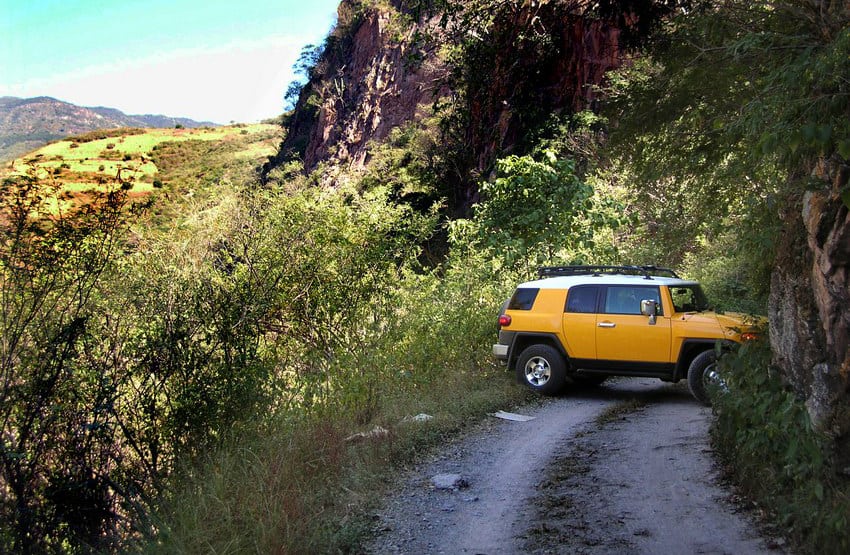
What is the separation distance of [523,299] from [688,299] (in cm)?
245

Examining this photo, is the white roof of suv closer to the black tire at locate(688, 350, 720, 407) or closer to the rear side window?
the rear side window

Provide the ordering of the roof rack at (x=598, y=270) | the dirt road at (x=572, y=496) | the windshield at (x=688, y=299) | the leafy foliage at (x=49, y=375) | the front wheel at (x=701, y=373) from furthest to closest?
the roof rack at (x=598, y=270) → the windshield at (x=688, y=299) → the front wheel at (x=701, y=373) → the leafy foliage at (x=49, y=375) → the dirt road at (x=572, y=496)

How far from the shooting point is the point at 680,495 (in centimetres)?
604

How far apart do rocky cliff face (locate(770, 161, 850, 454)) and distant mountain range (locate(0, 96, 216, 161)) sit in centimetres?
703

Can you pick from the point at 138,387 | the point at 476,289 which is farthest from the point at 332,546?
the point at 476,289

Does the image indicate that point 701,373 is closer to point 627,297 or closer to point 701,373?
point 701,373

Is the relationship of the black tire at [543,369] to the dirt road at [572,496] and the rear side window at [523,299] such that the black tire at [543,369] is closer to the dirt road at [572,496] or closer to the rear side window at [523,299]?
the rear side window at [523,299]

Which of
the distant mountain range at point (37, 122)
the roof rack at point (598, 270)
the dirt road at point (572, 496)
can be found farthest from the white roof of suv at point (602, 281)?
the distant mountain range at point (37, 122)

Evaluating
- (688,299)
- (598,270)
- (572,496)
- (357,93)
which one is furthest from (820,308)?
(357,93)

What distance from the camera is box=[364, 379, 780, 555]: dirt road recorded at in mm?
5062

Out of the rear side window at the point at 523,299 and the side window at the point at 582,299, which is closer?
the side window at the point at 582,299

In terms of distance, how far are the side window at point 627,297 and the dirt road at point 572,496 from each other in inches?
78.0

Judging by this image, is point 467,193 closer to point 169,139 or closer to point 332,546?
point 332,546

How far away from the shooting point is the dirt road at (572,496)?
16.6 feet
